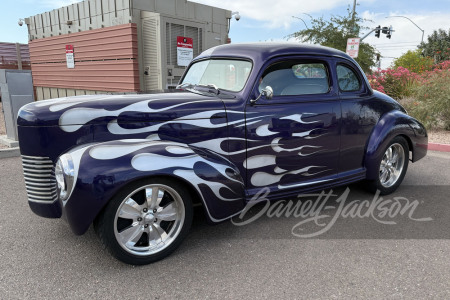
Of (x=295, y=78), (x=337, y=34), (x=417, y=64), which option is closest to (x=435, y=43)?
(x=417, y=64)

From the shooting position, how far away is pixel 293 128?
10.4 feet

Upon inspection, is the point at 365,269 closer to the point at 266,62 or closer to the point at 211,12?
the point at 266,62

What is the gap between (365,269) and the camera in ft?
8.43

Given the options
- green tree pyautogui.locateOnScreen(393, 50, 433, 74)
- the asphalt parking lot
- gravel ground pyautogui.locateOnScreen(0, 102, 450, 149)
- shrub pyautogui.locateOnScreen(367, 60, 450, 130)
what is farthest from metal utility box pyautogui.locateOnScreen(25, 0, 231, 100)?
green tree pyautogui.locateOnScreen(393, 50, 433, 74)

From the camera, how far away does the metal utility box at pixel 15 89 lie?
6.18 meters

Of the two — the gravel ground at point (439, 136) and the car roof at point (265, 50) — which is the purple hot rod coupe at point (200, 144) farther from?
the gravel ground at point (439, 136)

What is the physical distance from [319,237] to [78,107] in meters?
2.36

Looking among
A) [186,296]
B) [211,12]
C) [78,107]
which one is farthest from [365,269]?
[211,12]

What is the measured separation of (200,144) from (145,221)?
0.78m

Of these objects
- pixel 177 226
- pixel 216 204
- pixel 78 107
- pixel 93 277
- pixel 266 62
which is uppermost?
pixel 266 62

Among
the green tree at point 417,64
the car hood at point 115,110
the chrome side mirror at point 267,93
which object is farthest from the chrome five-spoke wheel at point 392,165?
the green tree at point 417,64

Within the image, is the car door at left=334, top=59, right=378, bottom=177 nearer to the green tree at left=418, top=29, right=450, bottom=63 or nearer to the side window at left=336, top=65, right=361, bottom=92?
the side window at left=336, top=65, right=361, bottom=92

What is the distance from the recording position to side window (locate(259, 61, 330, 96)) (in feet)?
10.4

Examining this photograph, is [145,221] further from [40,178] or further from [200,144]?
[40,178]
